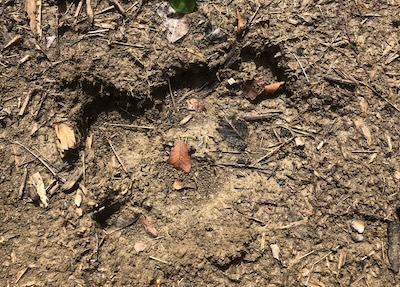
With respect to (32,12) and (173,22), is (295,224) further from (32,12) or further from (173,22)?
(32,12)

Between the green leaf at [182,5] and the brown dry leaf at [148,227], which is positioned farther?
the green leaf at [182,5]

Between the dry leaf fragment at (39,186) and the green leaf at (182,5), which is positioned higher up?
the green leaf at (182,5)

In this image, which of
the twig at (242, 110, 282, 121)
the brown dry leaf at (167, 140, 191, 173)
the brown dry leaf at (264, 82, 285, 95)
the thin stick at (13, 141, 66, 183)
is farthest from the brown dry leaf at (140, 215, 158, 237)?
the brown dry leaf at (264, 82, 285, 95)

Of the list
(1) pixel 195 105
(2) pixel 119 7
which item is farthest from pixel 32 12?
(1) pixel 195 105

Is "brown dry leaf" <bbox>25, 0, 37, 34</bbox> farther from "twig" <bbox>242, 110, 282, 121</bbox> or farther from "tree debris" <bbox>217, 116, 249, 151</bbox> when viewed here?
"twig" <bbox>242, 110, 282, 121</bbox>

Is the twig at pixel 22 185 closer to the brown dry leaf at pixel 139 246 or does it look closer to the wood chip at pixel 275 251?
the brown dry leaf at pixel 139 246

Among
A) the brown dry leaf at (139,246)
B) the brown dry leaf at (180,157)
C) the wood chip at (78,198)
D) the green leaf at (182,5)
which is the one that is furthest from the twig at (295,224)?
the green leaf at (182,5)

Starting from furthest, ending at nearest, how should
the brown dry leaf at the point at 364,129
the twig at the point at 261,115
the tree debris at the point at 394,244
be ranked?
the twig at the point at 261,115, the brown dry leaf at the point at 364,129, the tree debris at the point at 394,244
